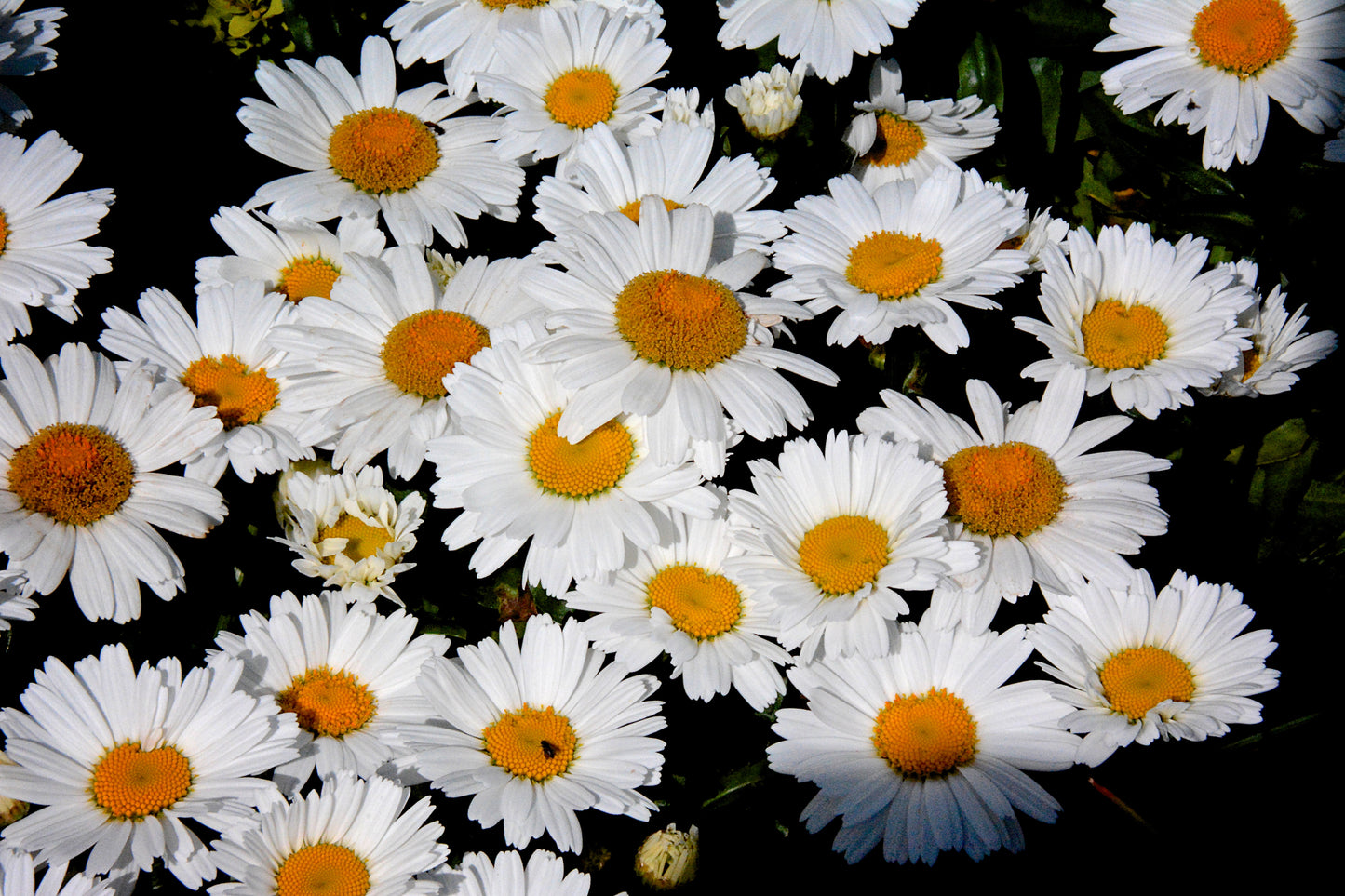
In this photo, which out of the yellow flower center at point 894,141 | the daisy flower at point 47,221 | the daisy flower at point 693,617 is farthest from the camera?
the yellow flower center at point 894,141

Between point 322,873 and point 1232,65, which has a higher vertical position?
point 1232,65

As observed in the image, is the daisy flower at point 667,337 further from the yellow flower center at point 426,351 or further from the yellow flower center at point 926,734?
the yellow flower center at point 926,734

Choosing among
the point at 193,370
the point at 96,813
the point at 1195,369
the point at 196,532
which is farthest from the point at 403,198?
the point at 1195,369

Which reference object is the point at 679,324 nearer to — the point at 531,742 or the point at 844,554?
the point at 844,554

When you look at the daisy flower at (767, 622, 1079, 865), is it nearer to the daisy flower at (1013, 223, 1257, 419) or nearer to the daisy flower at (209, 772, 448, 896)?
the daisy flower at (1013, 223, 1257, 419)

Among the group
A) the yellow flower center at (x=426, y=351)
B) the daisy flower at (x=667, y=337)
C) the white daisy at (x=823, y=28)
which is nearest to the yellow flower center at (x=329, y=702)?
the yellow flower center at (x=426, y=351)

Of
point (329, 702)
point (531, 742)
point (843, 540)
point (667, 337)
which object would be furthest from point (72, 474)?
point (843, 540)

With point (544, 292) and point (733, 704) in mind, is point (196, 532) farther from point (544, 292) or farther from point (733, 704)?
point (733, 704)

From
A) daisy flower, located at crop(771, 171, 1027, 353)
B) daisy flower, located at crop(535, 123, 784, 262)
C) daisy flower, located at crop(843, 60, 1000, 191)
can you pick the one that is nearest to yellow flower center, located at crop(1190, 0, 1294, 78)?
daisy flower, located at crop(843, 60, 1000, 191)
